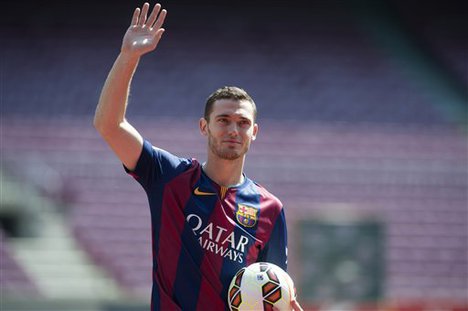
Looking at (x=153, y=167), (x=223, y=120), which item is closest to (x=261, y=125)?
(x=223, y=120)

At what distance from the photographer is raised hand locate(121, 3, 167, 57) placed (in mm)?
3936

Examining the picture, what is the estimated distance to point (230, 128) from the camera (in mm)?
4195

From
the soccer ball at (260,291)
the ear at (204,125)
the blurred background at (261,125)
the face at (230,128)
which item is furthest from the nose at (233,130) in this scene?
the blurred background at (261,125)

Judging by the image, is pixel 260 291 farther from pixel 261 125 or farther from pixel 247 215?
pixel 261 125

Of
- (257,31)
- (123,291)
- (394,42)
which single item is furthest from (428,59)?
(123,291)

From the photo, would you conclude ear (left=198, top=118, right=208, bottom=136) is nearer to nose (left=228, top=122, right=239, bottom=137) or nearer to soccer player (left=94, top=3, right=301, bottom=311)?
soccer player (left=94, top=3, right=301, bottom=311)

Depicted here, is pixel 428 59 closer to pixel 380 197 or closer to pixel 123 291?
pixel 380 197

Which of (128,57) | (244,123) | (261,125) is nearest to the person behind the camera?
(128,57)

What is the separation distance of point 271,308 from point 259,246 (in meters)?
0.39

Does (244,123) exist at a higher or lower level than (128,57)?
lower

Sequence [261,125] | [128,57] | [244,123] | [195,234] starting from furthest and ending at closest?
[261,125] → [244,123] → [195,234] → [128,57]

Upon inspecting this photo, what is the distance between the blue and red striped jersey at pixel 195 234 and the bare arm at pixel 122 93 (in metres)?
0.12

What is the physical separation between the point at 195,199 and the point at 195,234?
0.57 ft

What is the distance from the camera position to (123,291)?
42.6ft
